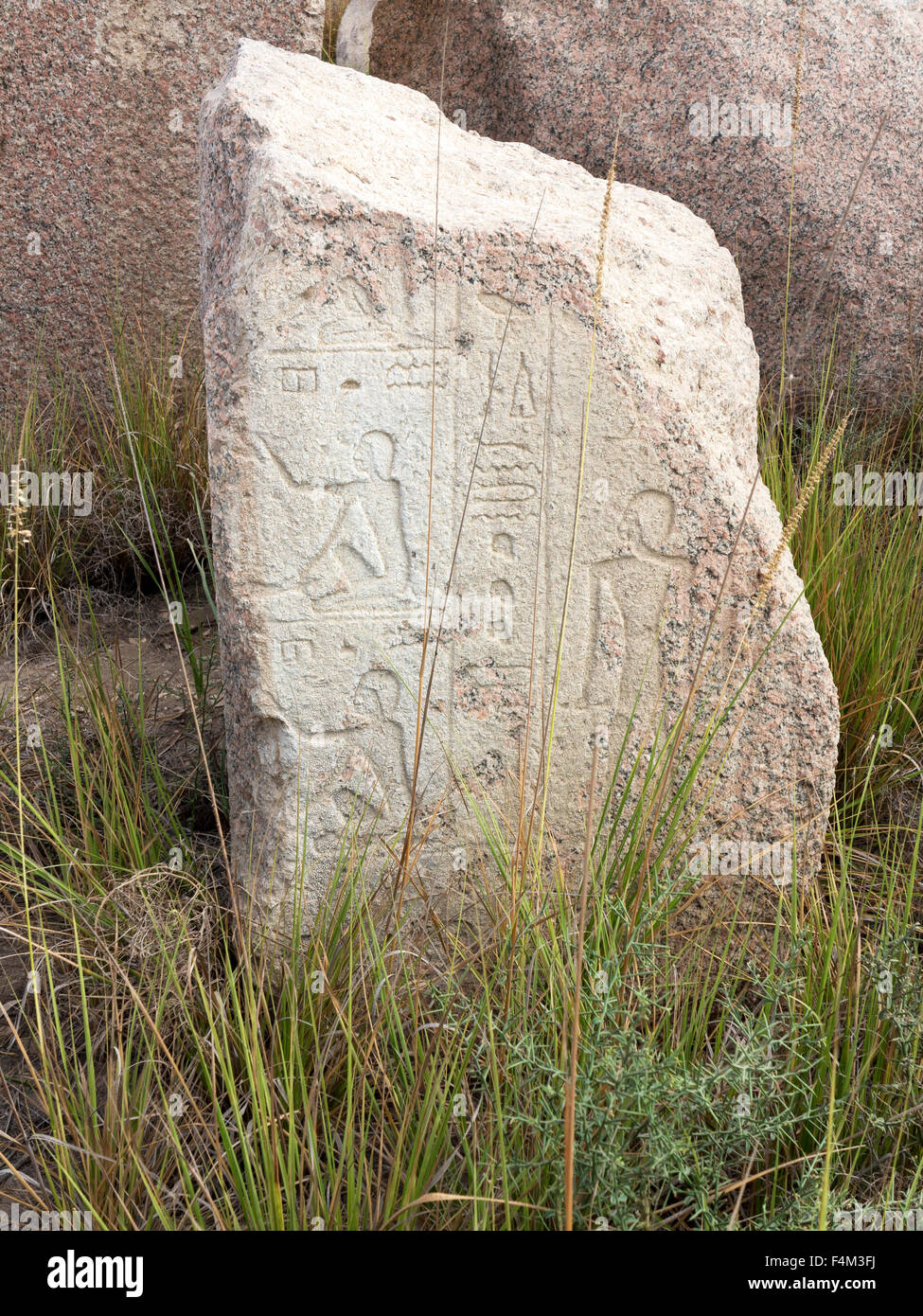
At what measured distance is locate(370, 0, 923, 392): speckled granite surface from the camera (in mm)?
3510

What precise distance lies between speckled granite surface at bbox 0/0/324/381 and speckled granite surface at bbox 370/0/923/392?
684 millimetres

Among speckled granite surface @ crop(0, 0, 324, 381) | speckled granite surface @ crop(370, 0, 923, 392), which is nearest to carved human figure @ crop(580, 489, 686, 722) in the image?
speckled granite surface @ crop(370, 0, 923, 392)

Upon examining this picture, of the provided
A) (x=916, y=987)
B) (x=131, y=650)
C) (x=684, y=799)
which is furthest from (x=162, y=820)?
(x=916, y=987)

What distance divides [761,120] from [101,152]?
73.3 inches

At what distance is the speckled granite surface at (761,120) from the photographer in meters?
3.51

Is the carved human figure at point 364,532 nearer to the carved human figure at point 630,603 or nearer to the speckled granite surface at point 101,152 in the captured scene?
the carved human figure at point 630,603

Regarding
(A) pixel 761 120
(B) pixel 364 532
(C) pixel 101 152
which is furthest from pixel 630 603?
(C) pixel 101 152

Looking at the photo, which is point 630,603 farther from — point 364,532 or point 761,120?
point 761,120

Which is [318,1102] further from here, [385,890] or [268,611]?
[268,611]

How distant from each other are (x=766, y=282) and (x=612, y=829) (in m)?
2.35

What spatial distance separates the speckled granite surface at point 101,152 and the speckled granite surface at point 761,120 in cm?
68

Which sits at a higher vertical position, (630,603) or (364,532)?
(364,532)

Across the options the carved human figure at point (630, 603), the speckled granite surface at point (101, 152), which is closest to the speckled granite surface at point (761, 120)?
the speckled granite surface at point (101, 152)

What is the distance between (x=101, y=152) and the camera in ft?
11.3
